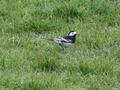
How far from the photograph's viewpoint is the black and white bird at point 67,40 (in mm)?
7285

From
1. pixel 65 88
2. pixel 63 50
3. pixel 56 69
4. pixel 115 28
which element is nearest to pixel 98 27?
pixel 115 28

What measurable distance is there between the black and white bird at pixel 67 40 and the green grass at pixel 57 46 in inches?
3.5

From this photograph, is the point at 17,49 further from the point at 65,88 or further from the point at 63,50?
the point at 65,88

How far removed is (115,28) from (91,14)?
62cm

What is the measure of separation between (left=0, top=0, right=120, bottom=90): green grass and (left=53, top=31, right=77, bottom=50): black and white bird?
9 centimetres

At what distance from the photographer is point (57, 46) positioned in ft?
24.5

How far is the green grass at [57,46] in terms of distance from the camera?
6.29 m

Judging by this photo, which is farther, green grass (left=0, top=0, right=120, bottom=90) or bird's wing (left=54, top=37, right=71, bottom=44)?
bird's wing (left=54, top=37, right=71, bottom=44)

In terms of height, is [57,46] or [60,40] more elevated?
[60,40]

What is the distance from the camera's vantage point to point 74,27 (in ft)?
26.7

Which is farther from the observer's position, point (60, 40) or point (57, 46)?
point (57, 46)

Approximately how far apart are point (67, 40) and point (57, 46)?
177 millimetres

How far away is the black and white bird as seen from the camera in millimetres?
7285

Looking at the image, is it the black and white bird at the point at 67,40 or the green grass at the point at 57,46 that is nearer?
Result: the green grass at the point at 57,46
